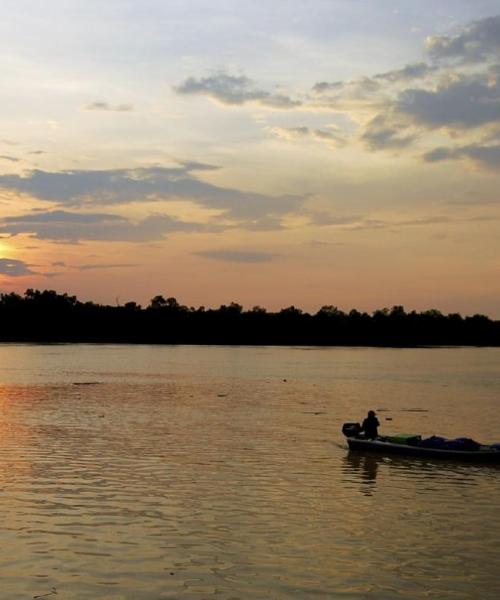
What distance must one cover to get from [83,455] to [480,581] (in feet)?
66.1

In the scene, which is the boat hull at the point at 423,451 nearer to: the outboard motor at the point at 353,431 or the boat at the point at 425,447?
the boat at the point at 425,447

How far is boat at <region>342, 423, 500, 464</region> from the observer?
3256cm

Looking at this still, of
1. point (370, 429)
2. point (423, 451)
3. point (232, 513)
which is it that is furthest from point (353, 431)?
point (232, 513)

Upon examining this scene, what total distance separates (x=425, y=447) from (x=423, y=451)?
195mm

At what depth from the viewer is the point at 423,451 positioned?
34.1 metres

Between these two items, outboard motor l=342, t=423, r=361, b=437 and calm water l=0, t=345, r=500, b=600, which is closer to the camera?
calm water l=0, t=345, r=500, b=600

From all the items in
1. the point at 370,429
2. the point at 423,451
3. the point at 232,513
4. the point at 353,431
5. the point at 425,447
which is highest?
the point at 370,429

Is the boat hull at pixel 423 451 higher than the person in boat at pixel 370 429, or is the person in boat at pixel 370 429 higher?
the person in boat at pixel 370 429

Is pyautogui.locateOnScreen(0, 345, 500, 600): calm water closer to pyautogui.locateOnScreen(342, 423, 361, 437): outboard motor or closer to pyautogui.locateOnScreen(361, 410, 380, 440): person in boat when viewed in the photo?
pyautogui.locateOnScreen(342, 423, 361, 437): outboard motor

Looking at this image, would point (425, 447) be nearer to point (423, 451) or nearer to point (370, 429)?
point (423, 451)

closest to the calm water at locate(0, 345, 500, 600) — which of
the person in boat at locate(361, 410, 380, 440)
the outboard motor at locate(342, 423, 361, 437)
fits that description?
the outboard motor at locate(342, 423, 361, 437)

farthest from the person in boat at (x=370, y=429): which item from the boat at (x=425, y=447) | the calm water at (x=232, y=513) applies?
the calm water at (x=232, y=513)

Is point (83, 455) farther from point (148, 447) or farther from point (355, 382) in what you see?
point (355, 382)

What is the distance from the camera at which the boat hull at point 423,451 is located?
32.4 meters
